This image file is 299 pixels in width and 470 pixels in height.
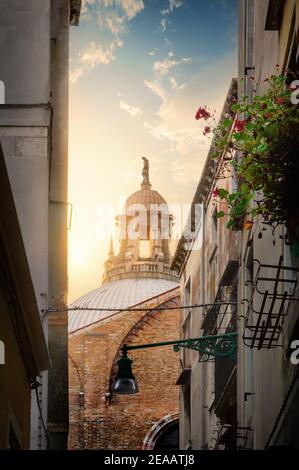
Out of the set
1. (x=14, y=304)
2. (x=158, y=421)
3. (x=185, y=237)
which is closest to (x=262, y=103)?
(x=14, y=304)

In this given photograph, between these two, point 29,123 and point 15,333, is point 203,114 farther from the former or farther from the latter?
point 29,123

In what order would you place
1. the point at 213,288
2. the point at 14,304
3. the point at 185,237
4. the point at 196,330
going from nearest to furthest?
the point at 14,304
the point at 213,288
the point at 196,330
the point at 185,237

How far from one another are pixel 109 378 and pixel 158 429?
2963 millimetres

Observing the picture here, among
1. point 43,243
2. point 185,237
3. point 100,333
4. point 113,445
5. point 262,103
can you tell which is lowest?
point 262,103

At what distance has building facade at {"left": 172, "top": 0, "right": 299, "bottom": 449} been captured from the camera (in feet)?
34.6

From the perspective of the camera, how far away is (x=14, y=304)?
1063 centimetres

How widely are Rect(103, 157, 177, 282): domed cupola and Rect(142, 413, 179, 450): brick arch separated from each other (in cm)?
1498

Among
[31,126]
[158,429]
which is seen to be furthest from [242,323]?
[158,429]

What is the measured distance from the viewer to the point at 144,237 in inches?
2862

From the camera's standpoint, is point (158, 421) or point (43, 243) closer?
point (43, 243)

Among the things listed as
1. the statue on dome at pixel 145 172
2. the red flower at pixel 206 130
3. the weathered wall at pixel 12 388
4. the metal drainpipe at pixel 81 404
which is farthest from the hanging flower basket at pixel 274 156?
the statue on dome at pixel 145 172

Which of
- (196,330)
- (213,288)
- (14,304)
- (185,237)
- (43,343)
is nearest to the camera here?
(14,304)
